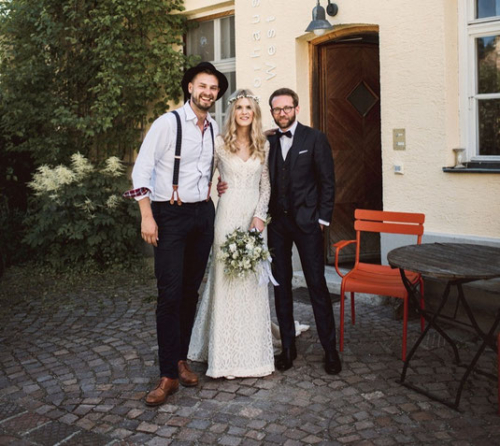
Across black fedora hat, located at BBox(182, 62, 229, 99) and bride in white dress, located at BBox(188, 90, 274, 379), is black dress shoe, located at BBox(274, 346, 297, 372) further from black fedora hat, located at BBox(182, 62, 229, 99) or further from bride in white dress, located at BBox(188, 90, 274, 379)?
black fedora hat, located at BBox(182, 62, 229, 99)

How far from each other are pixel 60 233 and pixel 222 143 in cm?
415

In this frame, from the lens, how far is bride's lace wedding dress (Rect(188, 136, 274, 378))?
417 centimetres

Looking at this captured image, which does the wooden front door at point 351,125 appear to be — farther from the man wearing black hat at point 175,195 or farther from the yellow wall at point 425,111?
the man wearing black hat at point 175,195

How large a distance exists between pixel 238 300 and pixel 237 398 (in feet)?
2.21

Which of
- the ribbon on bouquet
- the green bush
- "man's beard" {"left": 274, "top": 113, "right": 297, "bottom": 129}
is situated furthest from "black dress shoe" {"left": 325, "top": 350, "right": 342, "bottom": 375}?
the green bush

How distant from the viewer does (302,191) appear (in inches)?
166

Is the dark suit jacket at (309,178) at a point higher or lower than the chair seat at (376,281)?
higher

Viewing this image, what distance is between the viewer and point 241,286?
166 inches

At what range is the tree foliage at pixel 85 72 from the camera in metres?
8.05

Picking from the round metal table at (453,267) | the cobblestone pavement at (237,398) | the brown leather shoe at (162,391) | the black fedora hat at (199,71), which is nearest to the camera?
the cobblestone pavement at (237,398)

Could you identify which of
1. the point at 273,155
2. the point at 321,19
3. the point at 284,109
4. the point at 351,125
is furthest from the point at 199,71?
the point at 351,125

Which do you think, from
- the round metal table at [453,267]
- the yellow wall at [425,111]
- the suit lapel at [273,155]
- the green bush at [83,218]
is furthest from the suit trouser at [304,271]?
the green bush at [83,218]

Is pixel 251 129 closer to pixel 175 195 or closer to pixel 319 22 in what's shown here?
pixel 175 195

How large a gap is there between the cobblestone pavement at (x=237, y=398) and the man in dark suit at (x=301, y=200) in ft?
1.27
